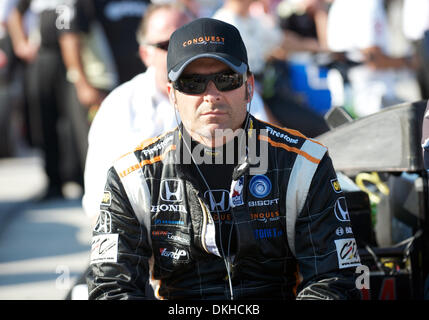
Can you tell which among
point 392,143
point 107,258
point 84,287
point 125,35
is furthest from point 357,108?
point 107,258

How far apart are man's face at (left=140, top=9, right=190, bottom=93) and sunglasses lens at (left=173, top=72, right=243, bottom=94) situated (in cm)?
123

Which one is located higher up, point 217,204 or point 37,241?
point 37,241

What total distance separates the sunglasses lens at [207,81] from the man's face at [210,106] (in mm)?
12

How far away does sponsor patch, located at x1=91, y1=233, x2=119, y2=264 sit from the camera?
112 inches

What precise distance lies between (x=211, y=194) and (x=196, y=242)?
7.3 inches

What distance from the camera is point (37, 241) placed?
671 centimetres

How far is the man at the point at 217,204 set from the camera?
285 cm

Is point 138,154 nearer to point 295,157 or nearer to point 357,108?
point 295,157

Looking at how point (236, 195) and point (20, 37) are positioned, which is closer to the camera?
point (236, 195)

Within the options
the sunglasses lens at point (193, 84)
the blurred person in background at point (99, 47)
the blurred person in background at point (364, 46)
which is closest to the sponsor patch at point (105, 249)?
the sunglasses lens at point (193, 84)

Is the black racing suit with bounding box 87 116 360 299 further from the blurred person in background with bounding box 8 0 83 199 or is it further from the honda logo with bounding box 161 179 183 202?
the blurred person in background with bounding box 8 0 83 199

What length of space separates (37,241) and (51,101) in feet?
6.13

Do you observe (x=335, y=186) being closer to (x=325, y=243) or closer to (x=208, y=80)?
(x=325, y=243)

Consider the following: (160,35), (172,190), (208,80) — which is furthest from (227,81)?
(160,35)
